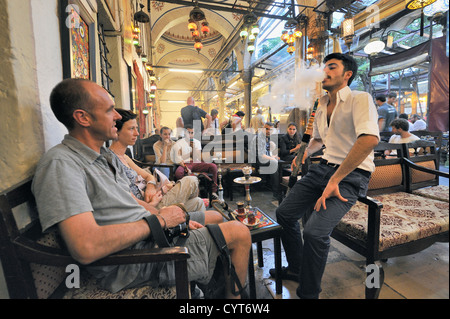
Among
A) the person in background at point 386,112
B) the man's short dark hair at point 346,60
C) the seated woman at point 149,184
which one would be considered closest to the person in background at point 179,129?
the seated woman at point 149,184

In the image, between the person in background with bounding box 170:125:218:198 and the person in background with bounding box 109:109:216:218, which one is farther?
the person in background with bounding box 170:125:218:198

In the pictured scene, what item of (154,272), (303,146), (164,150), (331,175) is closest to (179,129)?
(164,150)

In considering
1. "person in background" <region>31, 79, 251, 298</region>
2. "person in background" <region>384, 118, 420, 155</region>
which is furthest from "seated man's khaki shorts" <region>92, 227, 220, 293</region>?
"person in background" <region>384, 118, 420, 155</region>

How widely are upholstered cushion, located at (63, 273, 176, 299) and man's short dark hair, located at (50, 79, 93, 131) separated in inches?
31.9

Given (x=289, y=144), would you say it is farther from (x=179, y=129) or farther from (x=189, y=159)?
(x=179, y=129)

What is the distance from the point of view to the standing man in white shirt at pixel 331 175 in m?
1.33

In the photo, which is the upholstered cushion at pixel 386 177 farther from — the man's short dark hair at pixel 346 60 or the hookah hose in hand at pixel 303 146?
the man's short dark hair at pixel 346 60

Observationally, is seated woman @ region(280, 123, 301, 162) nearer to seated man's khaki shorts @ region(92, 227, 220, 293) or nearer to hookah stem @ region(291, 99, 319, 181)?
hookah stem @ region(291, 99, 319, 181)

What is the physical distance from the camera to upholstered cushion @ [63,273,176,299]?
95 cm

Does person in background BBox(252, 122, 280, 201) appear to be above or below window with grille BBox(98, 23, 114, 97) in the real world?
below

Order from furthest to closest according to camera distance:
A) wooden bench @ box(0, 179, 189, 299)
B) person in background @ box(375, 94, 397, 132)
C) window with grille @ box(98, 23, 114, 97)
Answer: person in background @ box(375, 94, 397, 132) < window with grille @ box(98, 23, 114, 97) < wooden bench @ box(0, 179, 189, 299)

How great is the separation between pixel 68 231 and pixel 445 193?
1455mm

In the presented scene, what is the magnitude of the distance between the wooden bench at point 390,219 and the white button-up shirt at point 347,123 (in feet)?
1.10

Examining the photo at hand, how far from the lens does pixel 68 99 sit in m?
1.01
